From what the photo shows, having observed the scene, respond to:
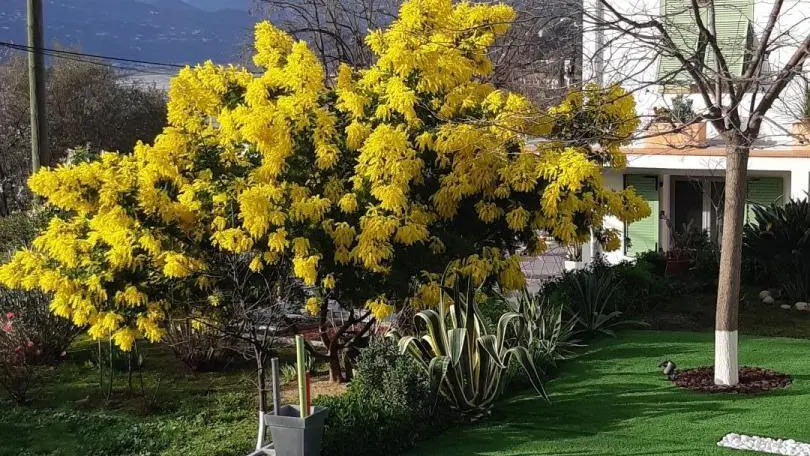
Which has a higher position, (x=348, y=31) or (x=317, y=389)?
(x=348, y=31)

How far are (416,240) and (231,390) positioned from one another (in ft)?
11.3

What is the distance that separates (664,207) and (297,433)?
16.7 metres

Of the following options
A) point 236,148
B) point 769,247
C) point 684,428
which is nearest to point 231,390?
point 236,148

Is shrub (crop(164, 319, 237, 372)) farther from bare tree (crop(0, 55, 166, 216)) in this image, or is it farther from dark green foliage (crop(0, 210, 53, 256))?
bare tree (crop(0, 55, 166, 216))

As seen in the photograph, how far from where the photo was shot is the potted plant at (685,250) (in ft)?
55.9

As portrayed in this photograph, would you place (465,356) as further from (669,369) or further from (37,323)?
(37,323)

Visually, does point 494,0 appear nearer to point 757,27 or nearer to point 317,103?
point 317,103

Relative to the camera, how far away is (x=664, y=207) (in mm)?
21531

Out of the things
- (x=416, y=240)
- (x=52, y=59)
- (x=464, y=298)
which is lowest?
(x=464, y=298)

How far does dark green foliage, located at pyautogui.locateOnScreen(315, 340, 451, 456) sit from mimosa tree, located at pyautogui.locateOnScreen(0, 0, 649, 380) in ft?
2.82

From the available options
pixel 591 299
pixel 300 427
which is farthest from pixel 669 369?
pixel 300 427

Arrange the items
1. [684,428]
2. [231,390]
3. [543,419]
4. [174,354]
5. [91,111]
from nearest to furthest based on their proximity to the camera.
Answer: [684,428] < [543,419] < [231,390] < [174,354] < [91,111]

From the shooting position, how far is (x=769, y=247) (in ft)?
49.0

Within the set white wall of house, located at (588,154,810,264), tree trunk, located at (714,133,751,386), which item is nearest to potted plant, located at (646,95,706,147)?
tree trunk, located at (714,133,751,386)
